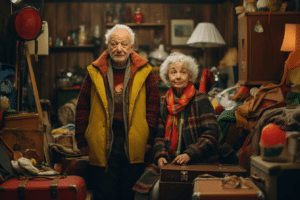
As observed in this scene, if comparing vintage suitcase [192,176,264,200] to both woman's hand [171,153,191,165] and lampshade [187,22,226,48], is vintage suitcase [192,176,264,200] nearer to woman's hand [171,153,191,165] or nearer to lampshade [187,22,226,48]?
woman's hand [171,153,191,165]

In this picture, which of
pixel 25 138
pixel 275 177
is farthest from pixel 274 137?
pixel 25 138

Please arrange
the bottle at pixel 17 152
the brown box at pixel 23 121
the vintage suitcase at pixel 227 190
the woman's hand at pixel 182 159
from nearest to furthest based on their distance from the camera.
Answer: the vintage suitcase at pixel 227 190 → the woman's hand at pixel 182 159 → the bottle at pixel 17 152 → the brown box at pixel 23 121

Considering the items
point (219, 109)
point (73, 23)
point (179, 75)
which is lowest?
point (219, 109)

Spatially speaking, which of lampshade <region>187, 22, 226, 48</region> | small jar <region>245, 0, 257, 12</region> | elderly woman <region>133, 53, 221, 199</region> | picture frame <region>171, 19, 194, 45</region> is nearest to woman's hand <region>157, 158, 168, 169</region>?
elderly woman <region>133, 53, 221, 199</region>

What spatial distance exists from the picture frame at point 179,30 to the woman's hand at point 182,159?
14.8 ft

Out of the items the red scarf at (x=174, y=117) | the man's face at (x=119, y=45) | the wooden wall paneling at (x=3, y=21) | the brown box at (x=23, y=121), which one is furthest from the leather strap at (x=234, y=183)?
the wooden wall paneling at (x=3, y=21)

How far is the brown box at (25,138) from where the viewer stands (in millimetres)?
2628

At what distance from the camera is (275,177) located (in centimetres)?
166

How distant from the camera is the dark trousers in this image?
230 cm

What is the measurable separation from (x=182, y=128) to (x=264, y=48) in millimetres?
1700

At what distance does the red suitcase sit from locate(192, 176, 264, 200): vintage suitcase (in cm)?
78

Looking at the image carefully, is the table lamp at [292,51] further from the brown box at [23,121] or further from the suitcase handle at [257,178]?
the brown box at [23,121]

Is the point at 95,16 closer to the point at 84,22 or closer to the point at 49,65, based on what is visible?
the point at 84,22

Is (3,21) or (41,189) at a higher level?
(3,21)
